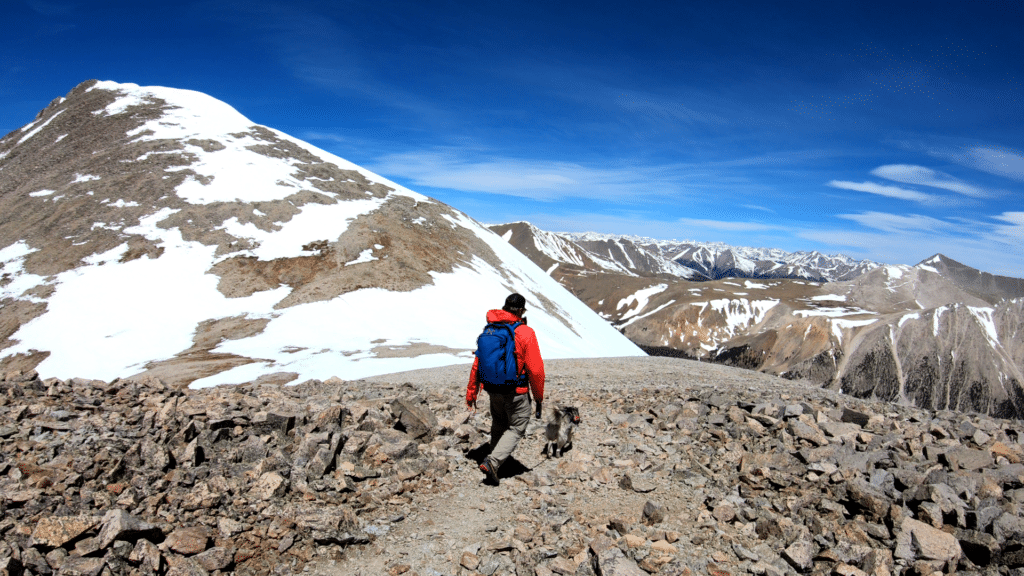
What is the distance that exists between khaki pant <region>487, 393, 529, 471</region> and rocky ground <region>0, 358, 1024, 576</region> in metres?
0.54

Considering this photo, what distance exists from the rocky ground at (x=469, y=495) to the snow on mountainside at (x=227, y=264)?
50.7ft

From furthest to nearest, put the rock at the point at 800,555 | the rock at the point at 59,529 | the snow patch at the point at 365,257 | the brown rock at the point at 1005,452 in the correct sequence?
the snow patch at the point at 365,257 → the brown rock at the point at 1005,452 → the rock at the point at 800,555 → the rock at the point at 59,529

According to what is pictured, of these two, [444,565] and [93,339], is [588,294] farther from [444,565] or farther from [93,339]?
[444,565]

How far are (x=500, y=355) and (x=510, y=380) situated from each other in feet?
1.29

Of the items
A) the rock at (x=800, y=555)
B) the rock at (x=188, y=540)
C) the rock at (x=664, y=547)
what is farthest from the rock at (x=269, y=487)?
the rock at (x=800, y=555)

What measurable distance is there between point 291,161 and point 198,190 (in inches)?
562

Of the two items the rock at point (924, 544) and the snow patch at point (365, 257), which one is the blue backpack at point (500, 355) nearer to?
the rock at point (924, 544)

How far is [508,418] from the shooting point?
7680 millimetres

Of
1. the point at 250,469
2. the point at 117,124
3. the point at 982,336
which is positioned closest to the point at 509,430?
the point at 250,469

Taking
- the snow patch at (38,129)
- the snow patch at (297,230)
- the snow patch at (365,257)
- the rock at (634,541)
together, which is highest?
the snow patch at (38,129)

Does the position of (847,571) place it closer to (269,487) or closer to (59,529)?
(269,487)

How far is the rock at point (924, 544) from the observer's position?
5.21 metres

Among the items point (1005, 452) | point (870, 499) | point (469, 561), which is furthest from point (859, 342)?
point (469, 561)

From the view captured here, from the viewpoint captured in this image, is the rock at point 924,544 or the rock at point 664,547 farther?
the rock at point 664,547
